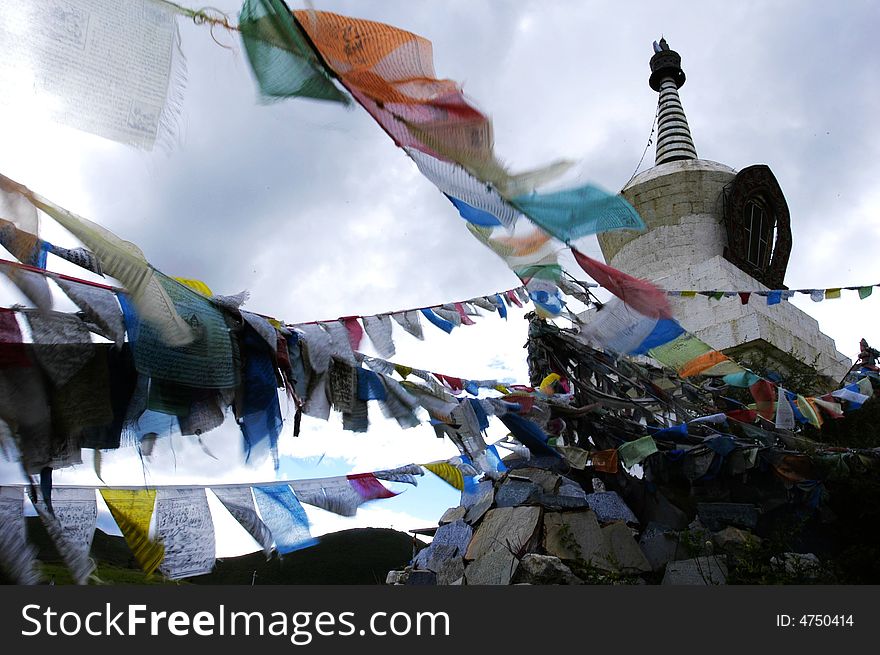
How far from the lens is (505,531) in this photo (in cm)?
667

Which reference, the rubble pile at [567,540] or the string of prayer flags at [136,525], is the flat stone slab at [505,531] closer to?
the rubble pile at [567,540]

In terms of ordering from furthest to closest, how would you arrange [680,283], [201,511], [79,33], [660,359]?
[680,283], [660,359], [201,511], [79,33]

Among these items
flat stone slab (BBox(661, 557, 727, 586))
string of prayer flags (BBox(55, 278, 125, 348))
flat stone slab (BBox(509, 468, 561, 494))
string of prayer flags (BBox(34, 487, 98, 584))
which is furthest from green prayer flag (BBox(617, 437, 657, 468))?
string of prayer flags (BBox(55, 278, 125, 348))

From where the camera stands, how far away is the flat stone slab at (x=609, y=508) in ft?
22.5

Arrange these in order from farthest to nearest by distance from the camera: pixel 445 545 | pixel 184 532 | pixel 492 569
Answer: pixel 445 545
pixel 492 569
pixel 184 532

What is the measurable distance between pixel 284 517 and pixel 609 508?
13.6ft

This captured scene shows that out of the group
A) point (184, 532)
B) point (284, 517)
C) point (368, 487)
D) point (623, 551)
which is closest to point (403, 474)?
point (368, 487)

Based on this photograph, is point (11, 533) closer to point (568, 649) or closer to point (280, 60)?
point (280, 60)

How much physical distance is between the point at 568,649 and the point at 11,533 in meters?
2.81

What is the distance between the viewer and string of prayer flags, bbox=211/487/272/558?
3566mm

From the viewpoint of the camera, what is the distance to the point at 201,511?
343cm

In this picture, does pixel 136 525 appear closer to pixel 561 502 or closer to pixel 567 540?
pixel 567 540

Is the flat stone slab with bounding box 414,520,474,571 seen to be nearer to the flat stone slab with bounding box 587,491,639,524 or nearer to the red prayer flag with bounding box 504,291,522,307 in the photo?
the flat stone slab with bounding box 587,491,639,524

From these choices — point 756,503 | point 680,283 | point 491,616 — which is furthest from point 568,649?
point 680,283
